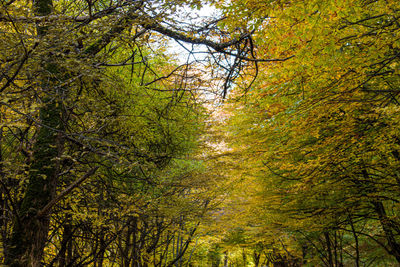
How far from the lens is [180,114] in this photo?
6172 millimetres

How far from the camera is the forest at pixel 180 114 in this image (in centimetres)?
334

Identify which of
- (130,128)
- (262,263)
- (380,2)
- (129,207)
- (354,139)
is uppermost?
(380,2)

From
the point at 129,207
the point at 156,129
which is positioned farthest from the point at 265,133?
the point at 129,207

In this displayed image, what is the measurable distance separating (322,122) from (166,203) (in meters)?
4.18

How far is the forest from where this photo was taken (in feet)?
11.0

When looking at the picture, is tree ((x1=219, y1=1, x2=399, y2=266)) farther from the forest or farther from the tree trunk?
the tree trunk

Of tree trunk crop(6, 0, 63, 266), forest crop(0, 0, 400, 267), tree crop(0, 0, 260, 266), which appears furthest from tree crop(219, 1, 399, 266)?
tree trunk crop(6, 0, 63, 266)

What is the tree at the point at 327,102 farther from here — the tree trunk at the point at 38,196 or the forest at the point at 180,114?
the tree trunk at the point at 38,196

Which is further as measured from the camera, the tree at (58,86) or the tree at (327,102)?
the tree at (327,102)

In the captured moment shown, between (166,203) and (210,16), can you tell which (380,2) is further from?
(166,203)

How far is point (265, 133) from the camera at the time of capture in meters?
7.42

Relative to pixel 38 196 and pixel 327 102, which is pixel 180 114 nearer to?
pixel 327 102

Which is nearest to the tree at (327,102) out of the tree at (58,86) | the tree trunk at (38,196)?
the tree at (58,86)

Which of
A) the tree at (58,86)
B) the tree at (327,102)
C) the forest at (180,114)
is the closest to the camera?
the tree at (58,86)
